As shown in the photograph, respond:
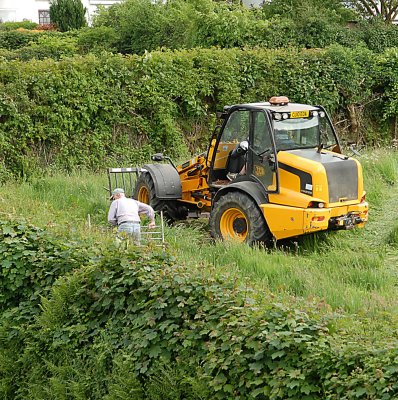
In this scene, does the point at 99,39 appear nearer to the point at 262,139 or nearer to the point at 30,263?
the point at 262,139

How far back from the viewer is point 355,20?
3638 centimetres

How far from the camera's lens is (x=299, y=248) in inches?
556

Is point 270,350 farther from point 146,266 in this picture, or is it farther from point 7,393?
point 7,393

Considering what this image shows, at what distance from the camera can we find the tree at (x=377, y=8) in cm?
3888

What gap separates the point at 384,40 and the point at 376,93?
9630 mm

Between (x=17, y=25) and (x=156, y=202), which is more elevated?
(x=17, y=25)

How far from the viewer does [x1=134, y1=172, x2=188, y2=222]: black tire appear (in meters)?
15.9

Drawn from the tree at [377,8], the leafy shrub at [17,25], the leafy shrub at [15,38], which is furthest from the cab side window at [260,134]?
the leafy shrub at [17,25]

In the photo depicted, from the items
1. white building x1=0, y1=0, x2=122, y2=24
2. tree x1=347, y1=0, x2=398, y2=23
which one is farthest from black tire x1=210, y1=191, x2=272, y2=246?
white building x1=0, y1=0, x2=122, y2=24

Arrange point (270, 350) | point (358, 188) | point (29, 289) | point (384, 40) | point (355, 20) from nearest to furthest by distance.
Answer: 1. point (270, 350)
2. point (29, 289)
3. point (358, 188)
4. point (384, 40)
5. point (355, 20)

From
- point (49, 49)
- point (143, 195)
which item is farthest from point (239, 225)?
point (49, 49)

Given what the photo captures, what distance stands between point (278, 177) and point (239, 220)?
101 centimetres

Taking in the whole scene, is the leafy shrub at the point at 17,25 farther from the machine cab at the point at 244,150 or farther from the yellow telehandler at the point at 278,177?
the yellow telehandler at the point at 278,177

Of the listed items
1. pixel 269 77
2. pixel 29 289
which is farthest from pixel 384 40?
pixel 29 289
